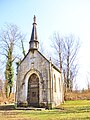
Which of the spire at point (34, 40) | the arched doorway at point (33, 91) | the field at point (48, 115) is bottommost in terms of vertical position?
the field at point (48, 115)

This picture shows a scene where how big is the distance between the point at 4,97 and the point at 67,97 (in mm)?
12568

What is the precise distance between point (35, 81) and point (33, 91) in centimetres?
145

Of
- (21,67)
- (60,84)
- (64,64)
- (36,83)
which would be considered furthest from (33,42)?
(64,64)

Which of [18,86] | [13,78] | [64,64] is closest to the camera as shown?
[18,86]

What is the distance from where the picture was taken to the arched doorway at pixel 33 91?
28.0 metres

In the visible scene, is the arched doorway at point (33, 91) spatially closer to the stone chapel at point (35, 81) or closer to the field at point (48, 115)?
the stone chapel at point (35, 81)

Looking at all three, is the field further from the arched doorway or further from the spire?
the spire

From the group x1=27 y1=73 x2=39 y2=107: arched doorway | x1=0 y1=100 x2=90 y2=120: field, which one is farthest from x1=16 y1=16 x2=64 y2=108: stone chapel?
x1=0 y1=100 x2=90 y2=120: field

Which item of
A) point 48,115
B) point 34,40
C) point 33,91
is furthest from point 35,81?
point 48,115

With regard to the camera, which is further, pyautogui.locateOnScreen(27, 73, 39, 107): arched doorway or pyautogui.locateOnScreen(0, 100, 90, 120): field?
pyautogui.locateOnScreen(27, 73, 39, 107): arched doorway

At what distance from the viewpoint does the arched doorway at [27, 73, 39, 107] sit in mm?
27959

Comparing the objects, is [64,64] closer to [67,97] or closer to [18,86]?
[67,97]

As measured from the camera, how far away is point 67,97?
38.1m

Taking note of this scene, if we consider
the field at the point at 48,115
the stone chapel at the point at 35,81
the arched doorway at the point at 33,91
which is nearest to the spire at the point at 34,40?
the stone chapel at the point at 35,81
